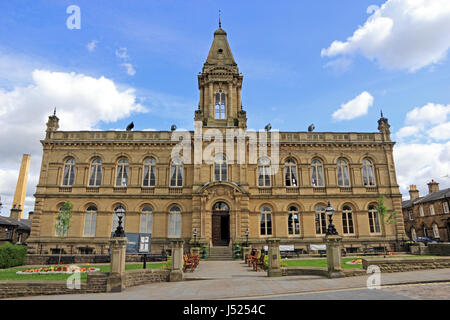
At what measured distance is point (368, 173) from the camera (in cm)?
3136

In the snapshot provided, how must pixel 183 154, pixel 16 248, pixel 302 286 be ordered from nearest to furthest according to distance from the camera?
pixel 302 286 < pixel 16 248 < pixel 183 154

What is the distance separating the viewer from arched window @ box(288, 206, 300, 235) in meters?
29.4

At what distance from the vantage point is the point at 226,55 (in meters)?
34.4

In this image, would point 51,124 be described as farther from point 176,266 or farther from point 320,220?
point 320,220

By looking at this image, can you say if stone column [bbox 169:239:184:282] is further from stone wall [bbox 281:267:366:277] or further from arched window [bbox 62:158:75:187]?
arched window [bbox 62:158:75:187]

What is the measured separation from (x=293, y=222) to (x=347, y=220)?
567 centimetres

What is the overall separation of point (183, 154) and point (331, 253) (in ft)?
65.2

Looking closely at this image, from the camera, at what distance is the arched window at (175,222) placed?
94.1 feet

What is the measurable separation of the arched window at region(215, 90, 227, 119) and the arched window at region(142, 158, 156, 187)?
28.7 ft

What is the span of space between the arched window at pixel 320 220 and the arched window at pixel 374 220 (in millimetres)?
4841

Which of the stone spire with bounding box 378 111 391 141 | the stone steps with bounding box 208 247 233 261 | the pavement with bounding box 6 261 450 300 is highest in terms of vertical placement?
the stone spire with bounding box 378 111 391 141

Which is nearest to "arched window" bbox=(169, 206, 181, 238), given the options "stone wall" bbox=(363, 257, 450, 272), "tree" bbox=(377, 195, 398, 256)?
"stone wall" bbox=(363, 257, 450, 272)

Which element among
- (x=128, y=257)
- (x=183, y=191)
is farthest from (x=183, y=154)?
(x=128, y=257)
